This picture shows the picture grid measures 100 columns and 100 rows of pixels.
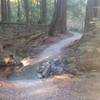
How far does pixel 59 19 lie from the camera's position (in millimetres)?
22125

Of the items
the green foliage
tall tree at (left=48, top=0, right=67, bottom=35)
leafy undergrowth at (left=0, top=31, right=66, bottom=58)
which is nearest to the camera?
leafy undergrowth at (left=0, top=31, right=66, bottom=58)

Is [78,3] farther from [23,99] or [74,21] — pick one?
[23,99]

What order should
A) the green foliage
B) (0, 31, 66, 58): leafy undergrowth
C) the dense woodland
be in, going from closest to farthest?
the dense woodland → (0, 31, 66, 58): leafy undergrowth → the green foliage

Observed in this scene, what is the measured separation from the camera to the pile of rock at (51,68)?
40.3 ft

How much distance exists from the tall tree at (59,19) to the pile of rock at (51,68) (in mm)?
8235

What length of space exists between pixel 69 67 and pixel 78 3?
28.2 meters

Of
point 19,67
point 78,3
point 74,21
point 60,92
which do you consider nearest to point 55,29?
point 19,67

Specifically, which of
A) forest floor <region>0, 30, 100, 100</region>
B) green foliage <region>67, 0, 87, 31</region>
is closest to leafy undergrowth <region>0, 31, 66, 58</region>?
forest floor <region>0, 30, 100, 100</region>

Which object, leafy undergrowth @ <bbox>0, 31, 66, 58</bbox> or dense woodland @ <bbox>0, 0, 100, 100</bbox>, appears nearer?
dense woodland @ <bbox>0, 0, 100, 100</bbox>

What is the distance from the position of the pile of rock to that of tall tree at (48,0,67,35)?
324 inches

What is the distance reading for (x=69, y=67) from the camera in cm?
1227

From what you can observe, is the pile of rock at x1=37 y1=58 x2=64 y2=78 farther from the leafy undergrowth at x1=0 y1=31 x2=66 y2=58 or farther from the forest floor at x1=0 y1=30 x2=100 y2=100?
the leafy undergrowth at x1=0 y1=31 x2=66 y2=58

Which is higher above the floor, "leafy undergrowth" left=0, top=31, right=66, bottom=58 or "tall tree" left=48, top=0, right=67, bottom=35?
"tall tree" left=48, top=0, right=67, bottom=35

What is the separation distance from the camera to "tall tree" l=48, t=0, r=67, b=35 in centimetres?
2189
